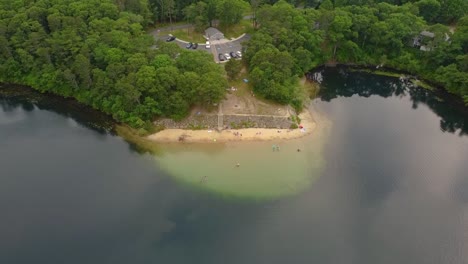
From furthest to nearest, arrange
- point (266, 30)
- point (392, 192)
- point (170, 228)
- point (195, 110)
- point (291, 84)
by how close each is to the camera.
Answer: point (266, 30) < point (291, 84) < point (195, 110) < point (392, 192) < point (170, 228)

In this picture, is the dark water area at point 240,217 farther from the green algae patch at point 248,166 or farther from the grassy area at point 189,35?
the grassy area at point 189,35

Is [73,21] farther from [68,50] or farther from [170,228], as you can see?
[170,228]

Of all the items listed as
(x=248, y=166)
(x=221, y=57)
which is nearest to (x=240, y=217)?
(x=248, y=166)

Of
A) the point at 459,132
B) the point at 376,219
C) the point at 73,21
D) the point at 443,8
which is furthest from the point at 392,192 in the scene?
the point at 73,21

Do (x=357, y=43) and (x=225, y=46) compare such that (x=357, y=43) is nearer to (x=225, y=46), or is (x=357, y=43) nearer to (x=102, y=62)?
(x=225, y=46)

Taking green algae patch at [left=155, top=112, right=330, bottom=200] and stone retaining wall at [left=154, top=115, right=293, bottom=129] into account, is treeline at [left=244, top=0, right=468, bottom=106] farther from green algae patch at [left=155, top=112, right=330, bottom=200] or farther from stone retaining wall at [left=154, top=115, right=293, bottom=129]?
green algae patch at [left=155, top=112, right=330, bottom=200]

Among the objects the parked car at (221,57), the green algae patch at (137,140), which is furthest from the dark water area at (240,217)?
the parked car at (221,57)

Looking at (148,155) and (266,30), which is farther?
(266,30)

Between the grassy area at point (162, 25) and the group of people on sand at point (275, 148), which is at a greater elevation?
the grassy area at point (162, 25)
